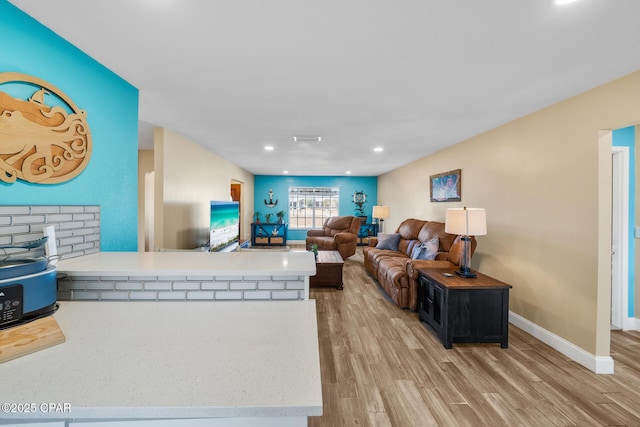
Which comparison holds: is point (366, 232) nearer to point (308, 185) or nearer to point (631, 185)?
point (308, 185)

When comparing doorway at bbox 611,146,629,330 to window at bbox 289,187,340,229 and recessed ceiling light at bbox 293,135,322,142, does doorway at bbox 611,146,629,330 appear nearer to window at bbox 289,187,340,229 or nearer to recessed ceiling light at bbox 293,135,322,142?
recessed ceiling light at bbox 293,135,322,142

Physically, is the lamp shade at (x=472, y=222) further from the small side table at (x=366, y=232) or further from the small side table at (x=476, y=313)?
the small side table at (x=366, y=232)

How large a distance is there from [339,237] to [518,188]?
3.54 meters

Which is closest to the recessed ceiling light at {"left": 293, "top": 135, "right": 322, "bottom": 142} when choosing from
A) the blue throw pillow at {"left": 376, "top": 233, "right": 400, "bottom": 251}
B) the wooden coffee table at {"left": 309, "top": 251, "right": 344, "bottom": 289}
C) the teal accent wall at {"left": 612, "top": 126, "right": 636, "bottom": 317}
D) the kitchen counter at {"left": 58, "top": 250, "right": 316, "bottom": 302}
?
the wooden coffee table at {"left": 309, "top": 251, "right": 344, "bottom": 289}

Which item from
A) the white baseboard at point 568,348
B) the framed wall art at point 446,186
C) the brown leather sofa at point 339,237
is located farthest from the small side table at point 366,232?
the white baseboard at point 568,348

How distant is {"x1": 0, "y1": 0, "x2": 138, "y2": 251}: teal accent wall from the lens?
1298 mm

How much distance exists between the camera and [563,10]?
50.6 inches

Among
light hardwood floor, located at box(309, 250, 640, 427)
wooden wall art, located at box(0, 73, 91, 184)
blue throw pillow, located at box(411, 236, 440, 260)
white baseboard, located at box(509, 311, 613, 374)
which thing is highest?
wooden wall art, located at box(0, 73, 91, 184)

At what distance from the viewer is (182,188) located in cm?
Result: 362

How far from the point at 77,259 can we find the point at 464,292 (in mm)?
2912

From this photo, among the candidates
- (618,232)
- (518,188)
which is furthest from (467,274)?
(618,232)

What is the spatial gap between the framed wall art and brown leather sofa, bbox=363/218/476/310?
508 millimetres

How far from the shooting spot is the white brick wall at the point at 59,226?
125cm

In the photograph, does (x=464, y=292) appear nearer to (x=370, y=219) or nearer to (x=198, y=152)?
(x=198, y=152)
